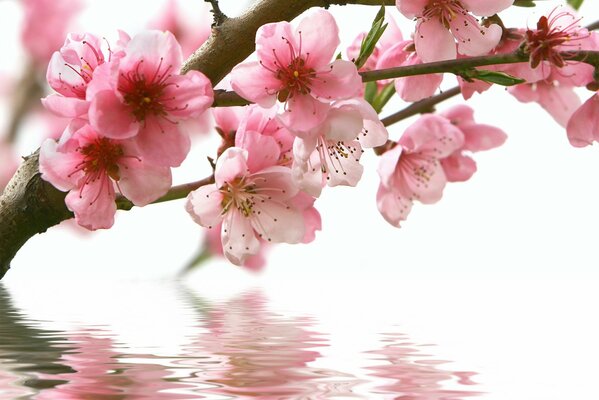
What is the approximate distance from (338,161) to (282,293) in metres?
0.81

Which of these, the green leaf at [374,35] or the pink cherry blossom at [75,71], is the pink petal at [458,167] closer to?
the green leaf at [374,35]

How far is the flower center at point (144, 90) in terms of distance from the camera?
67 cm

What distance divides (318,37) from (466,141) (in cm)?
39

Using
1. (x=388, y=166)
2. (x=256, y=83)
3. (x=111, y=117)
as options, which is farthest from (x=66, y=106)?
(x=388, y=166)

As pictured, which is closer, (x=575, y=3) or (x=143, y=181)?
(x=143, y=181)

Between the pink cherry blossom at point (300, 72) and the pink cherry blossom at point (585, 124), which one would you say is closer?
the pink cherry blossom at point (300, 72)

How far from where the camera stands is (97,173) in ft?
2.30

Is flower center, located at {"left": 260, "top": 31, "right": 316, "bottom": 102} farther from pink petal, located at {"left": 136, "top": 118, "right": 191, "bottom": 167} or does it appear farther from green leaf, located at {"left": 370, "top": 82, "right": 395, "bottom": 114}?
green leaf, located at {"left": 370, "top": 82, "right": 395, "bottom": 114}

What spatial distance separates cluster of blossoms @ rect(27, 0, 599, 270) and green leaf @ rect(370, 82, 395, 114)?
7 centimetres

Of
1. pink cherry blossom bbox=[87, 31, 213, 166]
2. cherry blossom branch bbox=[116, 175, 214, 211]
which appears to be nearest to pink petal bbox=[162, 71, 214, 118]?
pink cherry blossom bbox=[87, 31, 213, 166]

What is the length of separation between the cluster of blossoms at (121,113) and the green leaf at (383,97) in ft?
0.85

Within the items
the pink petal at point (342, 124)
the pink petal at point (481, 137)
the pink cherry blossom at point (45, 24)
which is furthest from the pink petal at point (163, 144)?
the pink cherry blossom at point (45, 24)

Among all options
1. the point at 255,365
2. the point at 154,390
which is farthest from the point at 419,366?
the point at 154,390

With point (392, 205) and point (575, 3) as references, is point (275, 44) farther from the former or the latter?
point (575, 3)
